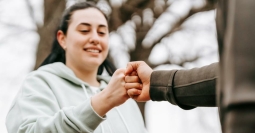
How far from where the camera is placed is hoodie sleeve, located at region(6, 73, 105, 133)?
1829mm

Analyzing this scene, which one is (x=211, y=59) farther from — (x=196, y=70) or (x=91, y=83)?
(x=196, y=70)

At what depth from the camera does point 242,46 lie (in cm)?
62

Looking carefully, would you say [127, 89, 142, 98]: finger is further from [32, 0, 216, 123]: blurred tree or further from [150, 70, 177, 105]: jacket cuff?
[32, 0, 216, 123]: blurred tree

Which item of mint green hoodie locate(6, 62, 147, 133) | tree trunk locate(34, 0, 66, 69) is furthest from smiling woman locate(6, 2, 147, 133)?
tree trunk locate(34, 0, 66, 69)

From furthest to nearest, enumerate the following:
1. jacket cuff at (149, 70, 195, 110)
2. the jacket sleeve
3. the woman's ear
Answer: the woman's ear < jacket cuff at (149, 70, 195, 110) < the jacket sleeve

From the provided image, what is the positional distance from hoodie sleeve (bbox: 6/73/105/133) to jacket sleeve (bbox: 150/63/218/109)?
0.97 ft

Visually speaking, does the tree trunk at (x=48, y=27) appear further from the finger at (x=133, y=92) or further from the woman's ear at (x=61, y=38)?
the finger at (x=133, y=92)

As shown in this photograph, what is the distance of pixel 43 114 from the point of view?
1954 millimetres

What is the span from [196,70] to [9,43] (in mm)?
5057

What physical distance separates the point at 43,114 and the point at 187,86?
709 millimetres

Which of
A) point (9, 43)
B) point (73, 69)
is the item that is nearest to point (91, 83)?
point (73, 69)

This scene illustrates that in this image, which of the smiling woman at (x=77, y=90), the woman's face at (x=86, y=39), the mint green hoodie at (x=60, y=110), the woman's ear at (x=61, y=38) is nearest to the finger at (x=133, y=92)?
the smiling woman at (x=77, y=90)

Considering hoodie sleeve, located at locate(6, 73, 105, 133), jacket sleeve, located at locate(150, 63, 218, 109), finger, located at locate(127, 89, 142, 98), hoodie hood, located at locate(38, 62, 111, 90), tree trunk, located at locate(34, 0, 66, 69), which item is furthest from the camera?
tree trunk, located at locate(34, 0, 66, 69)

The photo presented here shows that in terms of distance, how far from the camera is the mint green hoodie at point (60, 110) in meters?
1.84
